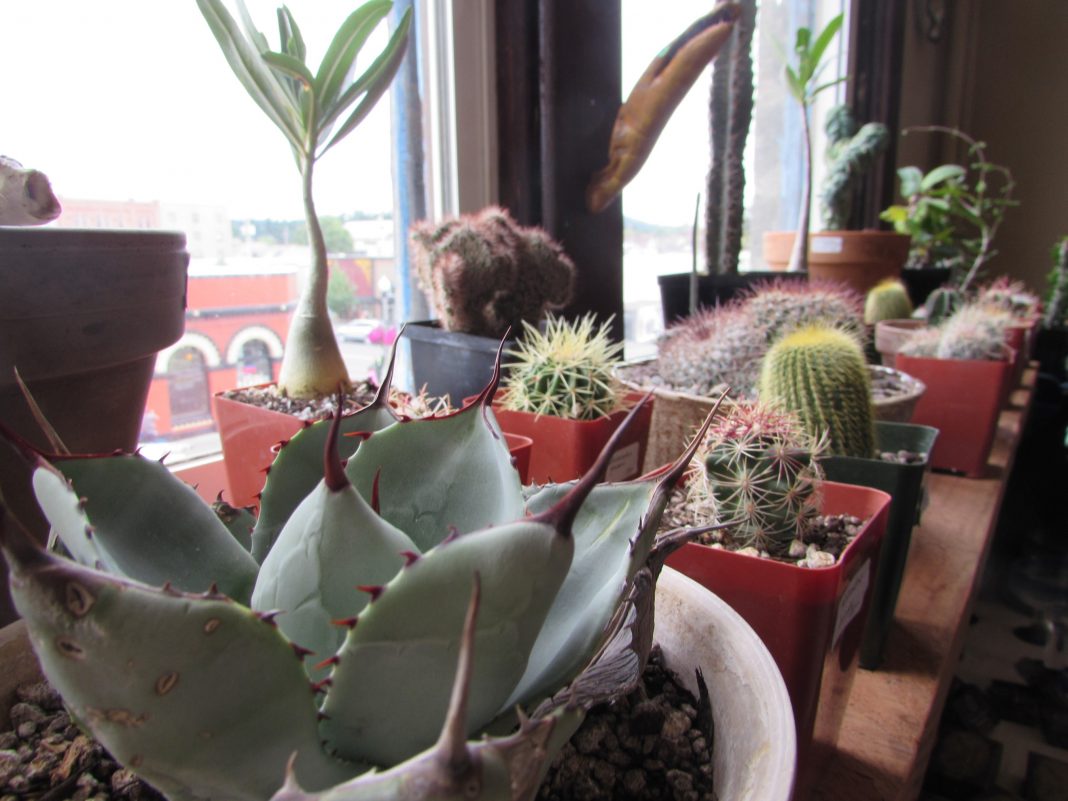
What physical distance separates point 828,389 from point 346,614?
0.63 m

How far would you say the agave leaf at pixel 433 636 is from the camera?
206mm

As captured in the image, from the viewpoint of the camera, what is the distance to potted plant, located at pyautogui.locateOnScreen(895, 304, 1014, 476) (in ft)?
3.81

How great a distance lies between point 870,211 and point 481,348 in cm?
220

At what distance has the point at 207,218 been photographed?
827 mm

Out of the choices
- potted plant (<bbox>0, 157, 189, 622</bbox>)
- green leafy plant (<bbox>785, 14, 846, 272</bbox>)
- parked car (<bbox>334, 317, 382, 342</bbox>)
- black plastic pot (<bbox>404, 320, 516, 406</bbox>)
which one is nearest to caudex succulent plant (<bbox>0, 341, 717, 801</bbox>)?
potted plant (<bbox>0, 157, 189, 622</bbox>)

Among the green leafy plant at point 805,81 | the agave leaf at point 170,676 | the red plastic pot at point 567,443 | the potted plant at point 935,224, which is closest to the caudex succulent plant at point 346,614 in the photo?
the agave leaf at point 170,676

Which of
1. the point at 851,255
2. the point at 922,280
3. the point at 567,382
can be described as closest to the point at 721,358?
the point at 567,382

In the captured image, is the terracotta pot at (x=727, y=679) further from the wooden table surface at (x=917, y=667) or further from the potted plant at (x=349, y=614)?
the wooden table surface at (x=917, y=667)

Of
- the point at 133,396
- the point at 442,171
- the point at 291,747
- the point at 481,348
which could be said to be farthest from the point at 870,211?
the point at 291,747

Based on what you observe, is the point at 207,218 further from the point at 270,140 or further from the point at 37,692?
the point at 37,692

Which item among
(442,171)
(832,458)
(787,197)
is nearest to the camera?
(832,458)

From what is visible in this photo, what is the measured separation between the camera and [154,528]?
29 centimetres

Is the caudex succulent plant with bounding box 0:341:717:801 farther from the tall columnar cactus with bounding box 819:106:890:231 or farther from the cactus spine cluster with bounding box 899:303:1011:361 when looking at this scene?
the tall columnar cactus with bounding box 819:106:890:231

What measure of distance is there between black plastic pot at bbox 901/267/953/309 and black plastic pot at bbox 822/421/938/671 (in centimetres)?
178
